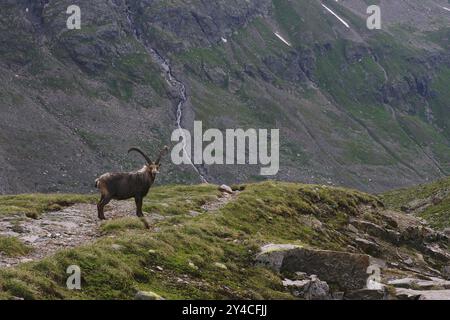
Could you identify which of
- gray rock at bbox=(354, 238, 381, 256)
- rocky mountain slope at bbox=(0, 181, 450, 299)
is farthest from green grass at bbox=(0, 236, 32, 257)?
gray rock at bbox=(354, 238, 381, 256)

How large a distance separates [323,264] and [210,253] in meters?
4.20

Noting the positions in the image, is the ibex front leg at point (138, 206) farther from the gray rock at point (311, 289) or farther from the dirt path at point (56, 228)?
the gray rock at point (311, 289)

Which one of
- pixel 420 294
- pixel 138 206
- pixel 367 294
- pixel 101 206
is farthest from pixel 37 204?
pixel 420 294

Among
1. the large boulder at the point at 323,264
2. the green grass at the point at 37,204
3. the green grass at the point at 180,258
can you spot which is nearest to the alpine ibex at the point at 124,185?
the green grass at the point at 180,258

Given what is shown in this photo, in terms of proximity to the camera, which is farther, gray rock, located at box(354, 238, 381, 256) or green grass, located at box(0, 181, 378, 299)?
gray rock, located at box(354, 238, 381, 256)

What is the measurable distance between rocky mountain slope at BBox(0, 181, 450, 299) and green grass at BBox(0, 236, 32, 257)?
4 cm

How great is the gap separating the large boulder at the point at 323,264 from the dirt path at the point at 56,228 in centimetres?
648

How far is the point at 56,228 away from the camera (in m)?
22.5

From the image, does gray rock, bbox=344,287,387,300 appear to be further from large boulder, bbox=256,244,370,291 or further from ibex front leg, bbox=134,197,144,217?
ibex front leg, bbox=134,197,144,217

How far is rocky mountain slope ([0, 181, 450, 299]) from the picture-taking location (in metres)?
15.9

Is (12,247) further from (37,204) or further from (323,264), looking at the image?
(323,264)
